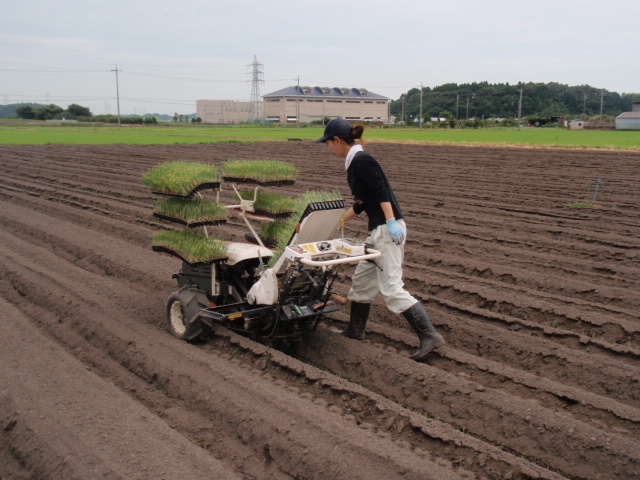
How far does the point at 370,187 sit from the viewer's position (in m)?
4.49

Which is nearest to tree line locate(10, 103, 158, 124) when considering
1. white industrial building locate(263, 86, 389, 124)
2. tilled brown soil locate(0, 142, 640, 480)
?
white industrial building locate(263, 86, 389, 124)

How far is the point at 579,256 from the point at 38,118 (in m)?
91.2

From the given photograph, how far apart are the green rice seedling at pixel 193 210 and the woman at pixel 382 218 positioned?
1.07 meters

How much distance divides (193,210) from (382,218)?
1555 mm

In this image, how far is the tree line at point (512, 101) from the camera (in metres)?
98.9

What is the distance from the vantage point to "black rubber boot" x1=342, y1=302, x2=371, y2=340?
506cm

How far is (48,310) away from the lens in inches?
233

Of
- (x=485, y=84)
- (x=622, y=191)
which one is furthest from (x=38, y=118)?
(x=622, y=191)

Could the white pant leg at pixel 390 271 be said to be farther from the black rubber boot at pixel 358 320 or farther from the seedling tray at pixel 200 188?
the seedling tray at pixel 200 188

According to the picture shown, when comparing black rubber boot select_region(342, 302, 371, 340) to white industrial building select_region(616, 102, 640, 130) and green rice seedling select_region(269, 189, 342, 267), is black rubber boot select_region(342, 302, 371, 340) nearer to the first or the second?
green rice seedling select_region(269, 189, 342, 267)

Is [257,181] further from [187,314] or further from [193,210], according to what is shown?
[187,314]

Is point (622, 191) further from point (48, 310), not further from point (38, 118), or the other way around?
point (38, 118)

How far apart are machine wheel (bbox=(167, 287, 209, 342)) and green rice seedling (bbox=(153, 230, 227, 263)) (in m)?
0.32

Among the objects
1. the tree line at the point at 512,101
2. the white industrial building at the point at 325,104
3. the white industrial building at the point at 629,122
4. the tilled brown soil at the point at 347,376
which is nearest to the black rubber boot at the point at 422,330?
the tilled brown soil at the point at 347,376
